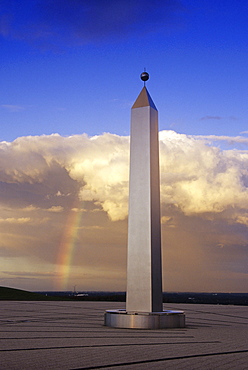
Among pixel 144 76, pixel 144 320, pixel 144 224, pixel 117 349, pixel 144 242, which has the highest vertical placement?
pixel 144 76

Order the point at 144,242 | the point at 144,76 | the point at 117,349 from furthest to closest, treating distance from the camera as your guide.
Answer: the point at 144,76 < the point at 144,242 < the point at 117,349

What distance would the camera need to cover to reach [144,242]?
626 inches

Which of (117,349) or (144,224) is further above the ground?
(144,224)

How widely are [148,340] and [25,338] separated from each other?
3.18 meters

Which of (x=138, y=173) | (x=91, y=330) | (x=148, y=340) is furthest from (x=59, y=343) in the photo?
(x=138, y=173)

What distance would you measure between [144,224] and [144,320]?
329 centimetres

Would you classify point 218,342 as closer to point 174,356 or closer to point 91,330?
point 174,356

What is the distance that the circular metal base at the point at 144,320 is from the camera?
15055 mm

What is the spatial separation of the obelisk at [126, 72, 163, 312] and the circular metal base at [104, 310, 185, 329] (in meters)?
0.51

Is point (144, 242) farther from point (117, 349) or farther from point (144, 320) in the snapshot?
point (117, 349)

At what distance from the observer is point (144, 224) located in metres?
15.9

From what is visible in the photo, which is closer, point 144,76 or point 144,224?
point 144,224

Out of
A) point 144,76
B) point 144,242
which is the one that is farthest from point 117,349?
point 144,76

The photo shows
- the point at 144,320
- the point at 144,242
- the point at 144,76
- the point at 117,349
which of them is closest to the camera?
the point at 117,349
